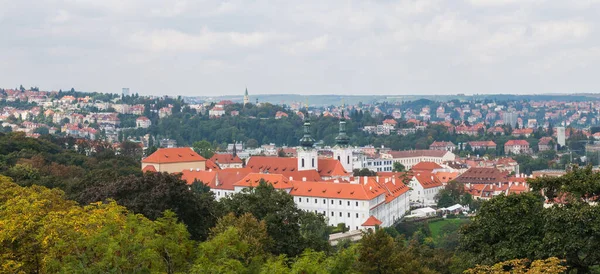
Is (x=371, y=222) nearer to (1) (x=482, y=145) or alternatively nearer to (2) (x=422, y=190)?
(2) (x=422, y=190)

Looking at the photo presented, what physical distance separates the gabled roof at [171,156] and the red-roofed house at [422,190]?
1937cm

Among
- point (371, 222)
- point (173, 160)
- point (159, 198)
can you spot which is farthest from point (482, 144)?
point (159, 198)

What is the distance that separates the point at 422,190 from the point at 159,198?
47.5 meters

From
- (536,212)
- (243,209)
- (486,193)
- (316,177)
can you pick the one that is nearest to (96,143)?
(316,177)

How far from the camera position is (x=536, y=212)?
20.3m

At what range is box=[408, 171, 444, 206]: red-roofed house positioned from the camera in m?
72.4

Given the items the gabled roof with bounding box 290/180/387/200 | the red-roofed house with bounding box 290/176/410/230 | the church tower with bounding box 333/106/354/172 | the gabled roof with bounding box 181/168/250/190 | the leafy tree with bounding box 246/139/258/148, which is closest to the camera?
the red-roofed house with bounding box 290/176/410/230

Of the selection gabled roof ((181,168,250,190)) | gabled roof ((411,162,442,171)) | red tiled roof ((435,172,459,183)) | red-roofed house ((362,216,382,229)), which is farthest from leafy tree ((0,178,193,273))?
gabled roof ((411,162,442,171))

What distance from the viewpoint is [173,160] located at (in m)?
71.1

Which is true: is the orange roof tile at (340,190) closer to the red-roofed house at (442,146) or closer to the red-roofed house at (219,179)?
the red-roofed house at (219,179)

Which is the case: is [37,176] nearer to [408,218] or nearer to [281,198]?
[281,198]

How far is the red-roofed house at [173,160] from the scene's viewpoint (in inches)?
2741

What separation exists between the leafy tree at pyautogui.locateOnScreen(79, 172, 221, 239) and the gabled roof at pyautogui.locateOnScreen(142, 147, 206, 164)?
131 ft

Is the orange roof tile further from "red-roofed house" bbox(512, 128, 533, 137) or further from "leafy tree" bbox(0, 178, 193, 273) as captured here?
"red-roofed house" bbox(512, 128, 533, 137)
